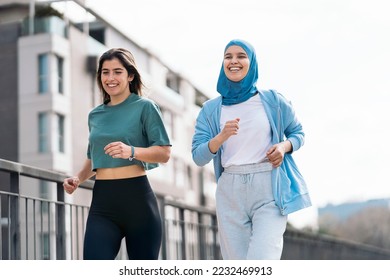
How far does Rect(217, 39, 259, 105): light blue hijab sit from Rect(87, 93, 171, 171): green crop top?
0.35 metres

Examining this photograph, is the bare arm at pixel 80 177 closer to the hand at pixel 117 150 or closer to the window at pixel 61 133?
the hand at pixel 117 150

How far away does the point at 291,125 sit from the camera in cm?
410

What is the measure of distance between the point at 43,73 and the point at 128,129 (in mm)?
32582

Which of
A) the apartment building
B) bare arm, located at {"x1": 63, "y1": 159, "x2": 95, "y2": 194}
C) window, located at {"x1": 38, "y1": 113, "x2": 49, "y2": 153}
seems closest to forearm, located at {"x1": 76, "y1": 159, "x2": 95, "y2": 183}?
bare arm, located at {"x1": 63, "y1": 159, "x2": 95, "y2": 194}

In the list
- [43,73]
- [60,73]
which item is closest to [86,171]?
[43,73]

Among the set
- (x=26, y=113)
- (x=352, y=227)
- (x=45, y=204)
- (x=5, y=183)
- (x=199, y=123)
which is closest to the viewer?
(x=199, y=123)

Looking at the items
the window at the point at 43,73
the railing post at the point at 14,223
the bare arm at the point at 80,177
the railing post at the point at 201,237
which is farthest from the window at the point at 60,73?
the bare arm at the point at 80,177

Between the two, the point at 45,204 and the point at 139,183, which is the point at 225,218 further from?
the point at 45,204

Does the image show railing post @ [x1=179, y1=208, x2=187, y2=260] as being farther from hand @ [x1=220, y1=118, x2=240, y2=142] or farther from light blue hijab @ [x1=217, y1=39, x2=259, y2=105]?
hand @ [x1=220, y1=118, x2=240, y2=142]

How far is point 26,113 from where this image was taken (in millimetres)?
35594

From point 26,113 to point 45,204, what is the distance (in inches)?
1215

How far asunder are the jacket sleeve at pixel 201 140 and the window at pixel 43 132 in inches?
1234

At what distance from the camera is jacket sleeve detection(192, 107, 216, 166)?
3.95m
